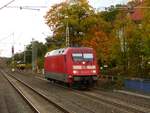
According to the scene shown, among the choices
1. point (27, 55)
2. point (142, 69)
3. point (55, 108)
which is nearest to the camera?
point (55, 108)

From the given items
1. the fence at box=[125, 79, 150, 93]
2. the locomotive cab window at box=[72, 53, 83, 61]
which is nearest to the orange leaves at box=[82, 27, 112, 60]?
the locomotive cab window at box=[72, 53, 83, 61]

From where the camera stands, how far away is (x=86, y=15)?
230 ft

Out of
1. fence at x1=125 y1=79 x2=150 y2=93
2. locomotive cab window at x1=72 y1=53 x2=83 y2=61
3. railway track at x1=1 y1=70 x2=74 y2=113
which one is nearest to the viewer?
railway track at x1=1 y1=70 x2=74 y2=113

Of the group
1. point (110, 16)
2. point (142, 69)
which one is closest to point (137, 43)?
point (142, 69)

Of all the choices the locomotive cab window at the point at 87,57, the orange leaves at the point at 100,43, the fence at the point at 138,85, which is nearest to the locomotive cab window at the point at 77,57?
the locomotive cab window at the point at 87,57

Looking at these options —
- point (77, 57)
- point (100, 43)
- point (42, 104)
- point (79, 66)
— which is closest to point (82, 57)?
point (77, 57)

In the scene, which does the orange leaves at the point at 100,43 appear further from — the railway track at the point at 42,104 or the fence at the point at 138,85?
the railway track at the point at 42,104

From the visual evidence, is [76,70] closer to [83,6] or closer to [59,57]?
[59,57]

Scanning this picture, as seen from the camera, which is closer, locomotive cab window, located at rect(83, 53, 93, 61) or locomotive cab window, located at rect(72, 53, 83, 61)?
locomotive cab window, located at rect(72, 53, 83, 61)

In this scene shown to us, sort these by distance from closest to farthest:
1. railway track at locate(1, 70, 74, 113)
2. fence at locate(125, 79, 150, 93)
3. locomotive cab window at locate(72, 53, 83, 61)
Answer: railway track at locate(1, 70, 74, 113) → fence at locate(125, 79, 150, 93) → locomotive cab window at locate(72, 53, 83, 61)

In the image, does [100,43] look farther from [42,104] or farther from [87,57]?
[42,104]

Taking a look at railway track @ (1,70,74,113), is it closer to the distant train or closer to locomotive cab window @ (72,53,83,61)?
the distant train

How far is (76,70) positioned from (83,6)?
33.8 metres

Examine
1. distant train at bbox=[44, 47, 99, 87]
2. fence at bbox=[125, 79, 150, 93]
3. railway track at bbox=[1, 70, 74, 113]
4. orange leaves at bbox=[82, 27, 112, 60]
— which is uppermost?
orange leaves at bbox=[82, 27, 112, 60]
